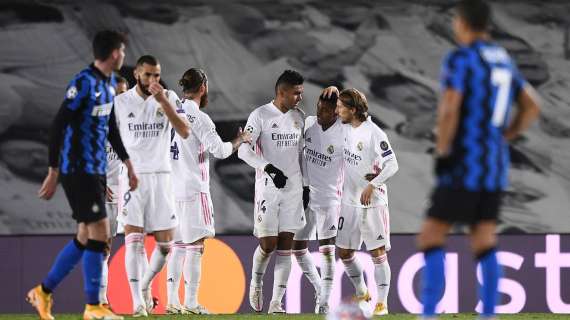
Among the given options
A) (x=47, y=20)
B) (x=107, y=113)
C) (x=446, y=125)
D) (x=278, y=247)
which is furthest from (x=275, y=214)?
(x=47, y=20)

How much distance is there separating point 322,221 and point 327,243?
197 millimetres

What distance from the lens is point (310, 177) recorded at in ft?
31.0

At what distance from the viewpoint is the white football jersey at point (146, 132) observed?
26.8ft

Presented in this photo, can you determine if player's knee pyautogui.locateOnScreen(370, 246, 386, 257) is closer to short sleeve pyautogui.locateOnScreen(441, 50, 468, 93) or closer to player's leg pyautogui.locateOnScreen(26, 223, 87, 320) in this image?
player's leg pyautogui.locateOnScreen(26, 223, 87, 320)

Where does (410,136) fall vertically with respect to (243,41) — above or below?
below

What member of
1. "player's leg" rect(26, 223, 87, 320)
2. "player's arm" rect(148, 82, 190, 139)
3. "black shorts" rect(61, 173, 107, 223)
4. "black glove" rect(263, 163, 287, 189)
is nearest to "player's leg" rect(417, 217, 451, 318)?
"black shorts" rect(61, 173, 107, 223)

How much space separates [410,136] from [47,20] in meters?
4.14

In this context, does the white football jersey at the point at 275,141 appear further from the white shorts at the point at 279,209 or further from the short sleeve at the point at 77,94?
the short sleeve at the point at 77,94

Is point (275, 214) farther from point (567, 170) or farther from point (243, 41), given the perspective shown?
point (567, 170)

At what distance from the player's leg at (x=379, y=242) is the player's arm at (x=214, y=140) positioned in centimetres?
118

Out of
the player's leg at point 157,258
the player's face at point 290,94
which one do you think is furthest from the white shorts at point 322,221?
the player's leg at point 157,258

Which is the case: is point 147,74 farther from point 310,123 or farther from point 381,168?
point 381,168

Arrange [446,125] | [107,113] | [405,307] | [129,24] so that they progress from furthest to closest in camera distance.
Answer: [129,24] → [405,307] → [107,113] → [446,125]

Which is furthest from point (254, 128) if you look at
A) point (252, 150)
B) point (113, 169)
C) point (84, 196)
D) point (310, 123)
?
point (84, 196)
